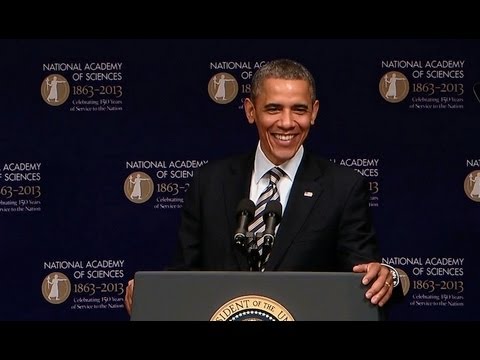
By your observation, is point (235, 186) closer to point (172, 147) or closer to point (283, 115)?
point (283, 115)

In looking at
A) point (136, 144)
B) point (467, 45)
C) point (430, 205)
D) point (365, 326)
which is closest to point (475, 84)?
point (467, 45)

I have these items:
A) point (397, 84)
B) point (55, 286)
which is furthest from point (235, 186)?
point (55, 286)

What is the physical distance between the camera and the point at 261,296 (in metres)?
2.37

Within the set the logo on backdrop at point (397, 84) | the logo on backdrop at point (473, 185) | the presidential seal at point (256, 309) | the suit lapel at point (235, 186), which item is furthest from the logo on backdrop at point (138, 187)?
the presidential seal at point (256, 309)

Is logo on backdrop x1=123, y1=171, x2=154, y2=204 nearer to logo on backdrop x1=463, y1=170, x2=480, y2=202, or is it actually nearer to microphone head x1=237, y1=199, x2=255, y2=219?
logo on backdrop x1=463, y1=170, x2=480, y2=202

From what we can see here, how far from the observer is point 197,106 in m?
5.07

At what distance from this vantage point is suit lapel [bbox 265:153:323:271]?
3.08 meters

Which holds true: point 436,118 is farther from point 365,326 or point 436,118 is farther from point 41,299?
point 365,326

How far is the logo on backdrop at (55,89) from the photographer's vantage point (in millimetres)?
5047

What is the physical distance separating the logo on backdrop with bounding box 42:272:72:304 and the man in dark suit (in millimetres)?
1883

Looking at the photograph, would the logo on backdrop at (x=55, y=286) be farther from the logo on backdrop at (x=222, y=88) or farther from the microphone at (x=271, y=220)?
the microphone at (x=271, y=220)

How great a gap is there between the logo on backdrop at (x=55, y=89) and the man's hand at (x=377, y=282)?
283 cm

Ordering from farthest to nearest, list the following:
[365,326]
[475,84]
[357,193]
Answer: [475,84] → [357,193] → [365,326]

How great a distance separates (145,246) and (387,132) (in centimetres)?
137
